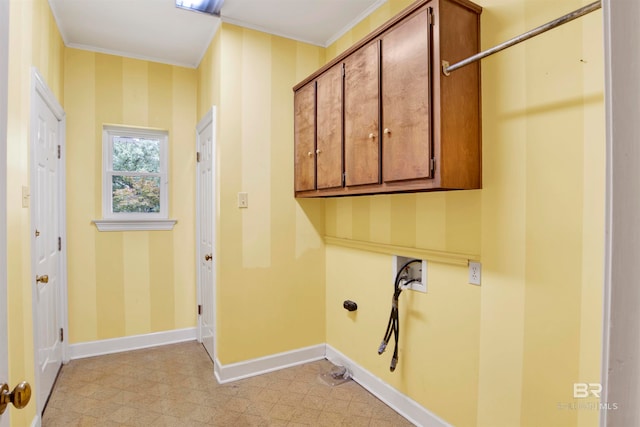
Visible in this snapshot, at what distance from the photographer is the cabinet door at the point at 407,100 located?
157 centimetres

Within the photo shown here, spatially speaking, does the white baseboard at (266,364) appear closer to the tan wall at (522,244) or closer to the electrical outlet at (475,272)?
the tan wall at (522,244)

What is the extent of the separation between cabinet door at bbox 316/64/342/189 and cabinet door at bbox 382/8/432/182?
1.44ft

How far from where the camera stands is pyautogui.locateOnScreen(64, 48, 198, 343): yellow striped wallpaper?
9.70 ft

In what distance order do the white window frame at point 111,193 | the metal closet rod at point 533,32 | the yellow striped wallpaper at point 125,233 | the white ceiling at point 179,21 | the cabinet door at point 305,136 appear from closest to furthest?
the metal closet rod at point 533,32 → the white ceiling at point 179,21 → the cabinet door at point 305,136 → the yellow striped wallpaper at point 125,233 → the white window frame at point 111,193

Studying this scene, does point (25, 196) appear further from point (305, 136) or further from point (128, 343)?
point (128, 343)

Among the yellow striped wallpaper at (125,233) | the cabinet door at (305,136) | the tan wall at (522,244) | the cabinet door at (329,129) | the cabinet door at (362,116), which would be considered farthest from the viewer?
the yellow striped wallpaper at (125,233)

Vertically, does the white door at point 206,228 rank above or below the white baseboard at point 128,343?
above

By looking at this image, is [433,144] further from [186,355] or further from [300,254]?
[186,355]

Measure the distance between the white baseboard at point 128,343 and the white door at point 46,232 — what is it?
8.3 inches

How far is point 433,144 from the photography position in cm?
154

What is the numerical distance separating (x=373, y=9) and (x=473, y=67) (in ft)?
3.52

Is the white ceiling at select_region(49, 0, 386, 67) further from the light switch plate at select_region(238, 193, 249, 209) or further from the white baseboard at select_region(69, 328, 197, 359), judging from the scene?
the white baseboard at select_region(69, 328, 197, 359)

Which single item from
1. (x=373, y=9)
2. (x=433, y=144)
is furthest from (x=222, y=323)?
(x=373, y=9)

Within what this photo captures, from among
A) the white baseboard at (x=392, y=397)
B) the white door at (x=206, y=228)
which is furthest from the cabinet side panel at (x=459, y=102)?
the white door at (x=206, y=228)
